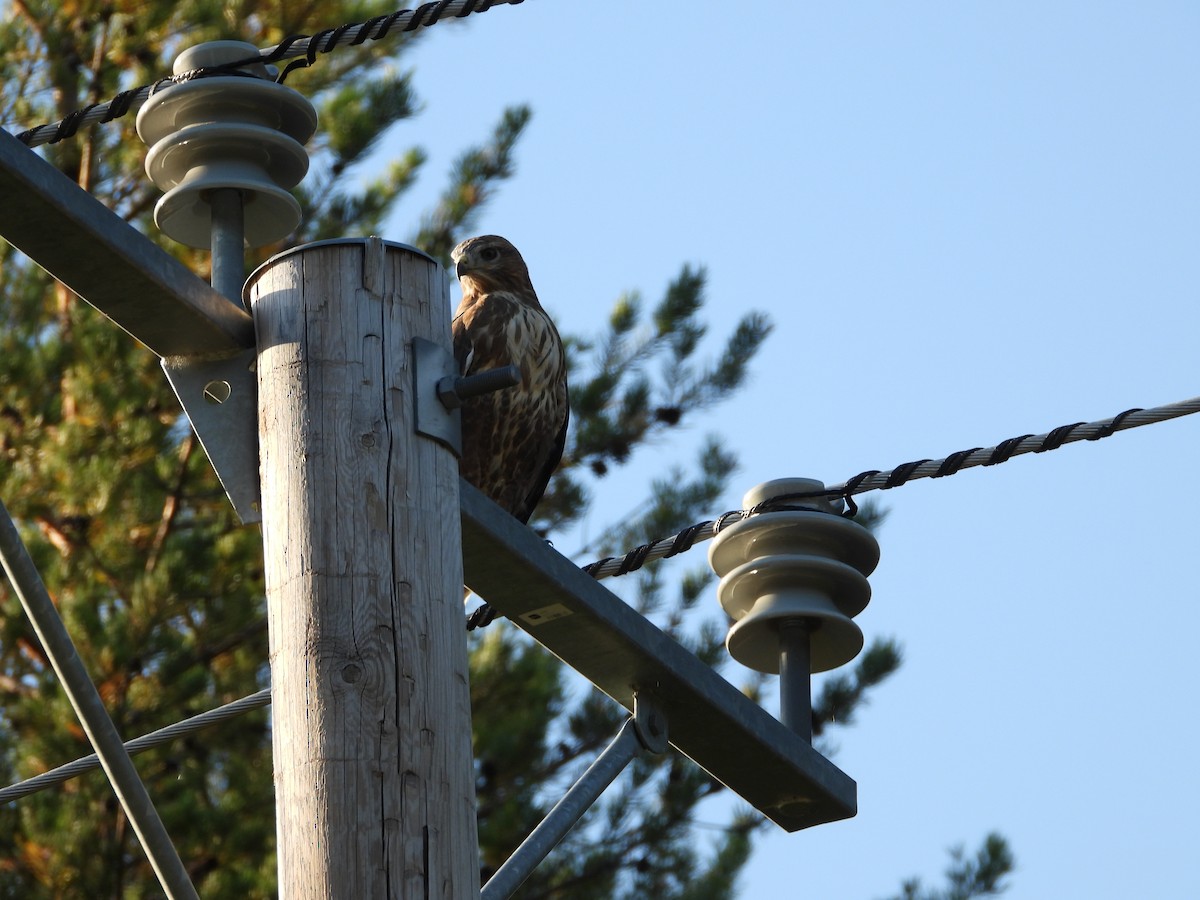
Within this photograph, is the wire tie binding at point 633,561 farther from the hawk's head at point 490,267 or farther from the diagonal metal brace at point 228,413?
the hawk's head at point 490,267

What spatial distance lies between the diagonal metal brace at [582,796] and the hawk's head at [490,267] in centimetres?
249

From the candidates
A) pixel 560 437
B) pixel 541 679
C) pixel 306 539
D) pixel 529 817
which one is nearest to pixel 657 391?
pixel 541 679

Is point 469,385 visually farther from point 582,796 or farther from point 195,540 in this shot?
Answer: point 195,540

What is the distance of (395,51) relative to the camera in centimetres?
1048

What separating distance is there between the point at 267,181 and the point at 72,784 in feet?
17.6

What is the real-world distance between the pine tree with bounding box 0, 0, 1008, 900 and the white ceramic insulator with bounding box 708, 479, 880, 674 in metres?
4.37

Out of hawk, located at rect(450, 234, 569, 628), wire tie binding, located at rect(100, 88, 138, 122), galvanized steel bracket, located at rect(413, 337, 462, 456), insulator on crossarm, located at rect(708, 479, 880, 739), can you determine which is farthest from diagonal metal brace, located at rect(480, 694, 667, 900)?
hawk, located at rect(450, 234, 569, 628)

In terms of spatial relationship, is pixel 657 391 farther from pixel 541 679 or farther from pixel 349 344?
pixel 349 344

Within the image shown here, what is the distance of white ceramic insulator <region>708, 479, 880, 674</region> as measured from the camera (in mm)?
3861

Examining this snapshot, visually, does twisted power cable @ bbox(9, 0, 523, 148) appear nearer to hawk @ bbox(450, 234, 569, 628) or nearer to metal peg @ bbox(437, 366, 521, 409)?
metal peg @ bbox(437, 366, 521, 409)

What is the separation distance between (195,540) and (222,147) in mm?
5222

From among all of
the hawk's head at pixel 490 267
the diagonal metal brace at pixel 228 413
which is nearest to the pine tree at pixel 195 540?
the hawk's head at pixel 490 267

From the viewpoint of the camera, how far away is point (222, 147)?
11.2 ft

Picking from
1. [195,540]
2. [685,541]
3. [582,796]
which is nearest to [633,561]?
[685,541]
